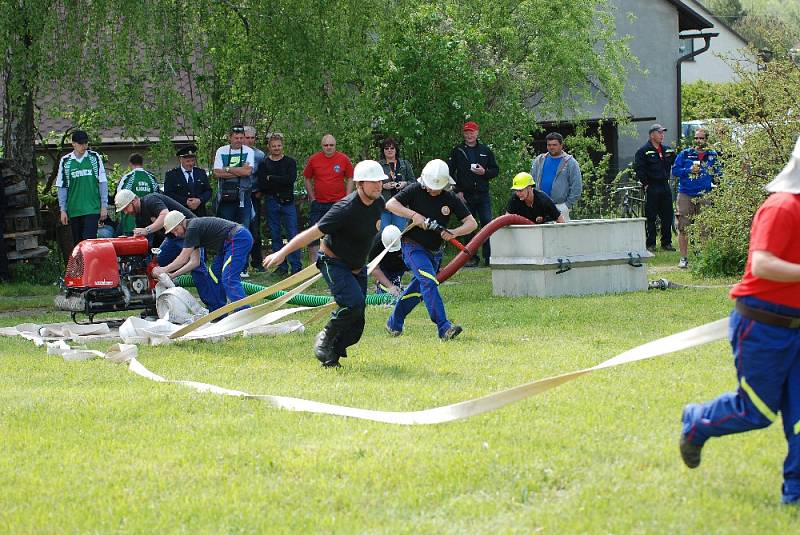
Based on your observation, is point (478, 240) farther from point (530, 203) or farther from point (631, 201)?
point (631, 201)

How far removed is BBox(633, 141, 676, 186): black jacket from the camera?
790 inches

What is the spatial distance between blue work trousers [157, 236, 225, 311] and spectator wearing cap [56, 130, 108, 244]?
11.3 feet

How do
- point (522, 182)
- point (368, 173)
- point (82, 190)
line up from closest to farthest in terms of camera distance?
point (368, 173) < point (522, 182) < point (82, 190)

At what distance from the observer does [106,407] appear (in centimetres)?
830

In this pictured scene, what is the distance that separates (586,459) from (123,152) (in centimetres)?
2308

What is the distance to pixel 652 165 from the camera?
2008 cm

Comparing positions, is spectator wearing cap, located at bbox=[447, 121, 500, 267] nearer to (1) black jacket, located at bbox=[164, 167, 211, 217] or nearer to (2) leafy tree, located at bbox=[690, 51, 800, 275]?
(2) leafy tree, located at bbox=[690, 51, 800, 275]

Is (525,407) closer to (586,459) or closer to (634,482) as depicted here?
(586,459)

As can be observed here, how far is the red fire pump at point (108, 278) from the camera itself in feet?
43.5

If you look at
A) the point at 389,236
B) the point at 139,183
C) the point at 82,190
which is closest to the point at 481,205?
the point at 389,236

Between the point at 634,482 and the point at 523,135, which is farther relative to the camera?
the point at 523,135

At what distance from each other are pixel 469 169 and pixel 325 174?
2.34 meters

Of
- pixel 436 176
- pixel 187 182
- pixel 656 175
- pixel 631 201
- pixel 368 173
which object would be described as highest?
pixel 368 173

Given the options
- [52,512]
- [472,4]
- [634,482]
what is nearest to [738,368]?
[634,482]
